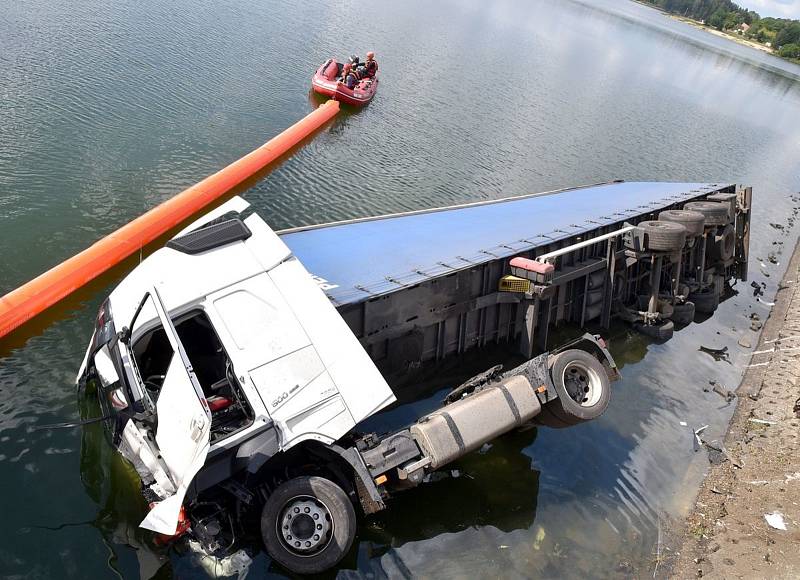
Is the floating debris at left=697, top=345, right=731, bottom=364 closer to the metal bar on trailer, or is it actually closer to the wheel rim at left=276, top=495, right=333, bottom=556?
the metal bar on trailer

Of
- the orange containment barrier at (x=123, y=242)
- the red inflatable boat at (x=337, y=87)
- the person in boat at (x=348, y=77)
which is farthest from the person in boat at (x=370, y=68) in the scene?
the orange containment barrier at (x=123, y=242)

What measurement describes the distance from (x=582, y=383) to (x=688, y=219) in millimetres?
7805

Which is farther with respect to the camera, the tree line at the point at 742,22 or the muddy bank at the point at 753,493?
the tree line at the point at 742,22

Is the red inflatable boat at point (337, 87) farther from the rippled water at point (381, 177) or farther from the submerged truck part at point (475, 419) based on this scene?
the submerged truck part at point (475, 419)

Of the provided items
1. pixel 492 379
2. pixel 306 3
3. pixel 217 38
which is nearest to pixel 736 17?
pixel 306 3

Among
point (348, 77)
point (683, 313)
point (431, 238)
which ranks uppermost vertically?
point (348, 77)

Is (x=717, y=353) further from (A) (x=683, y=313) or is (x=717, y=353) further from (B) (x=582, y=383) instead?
(B) (x=582, y=383)

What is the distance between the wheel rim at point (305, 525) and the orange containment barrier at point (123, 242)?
6.69m

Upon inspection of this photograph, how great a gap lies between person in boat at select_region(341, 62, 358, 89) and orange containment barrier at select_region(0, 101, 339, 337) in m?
8.18

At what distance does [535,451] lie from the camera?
988 centimetres

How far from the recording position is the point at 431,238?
1153 cm

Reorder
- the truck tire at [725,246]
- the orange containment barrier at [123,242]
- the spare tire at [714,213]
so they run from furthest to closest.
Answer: the truck tire at [725,246] < the spare tire at [714,213] < the orange containment barrier at [123,242]

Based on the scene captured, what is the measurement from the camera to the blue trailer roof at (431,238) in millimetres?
9562

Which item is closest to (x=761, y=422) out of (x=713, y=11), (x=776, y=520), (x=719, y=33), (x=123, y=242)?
(x=776, y=520)
